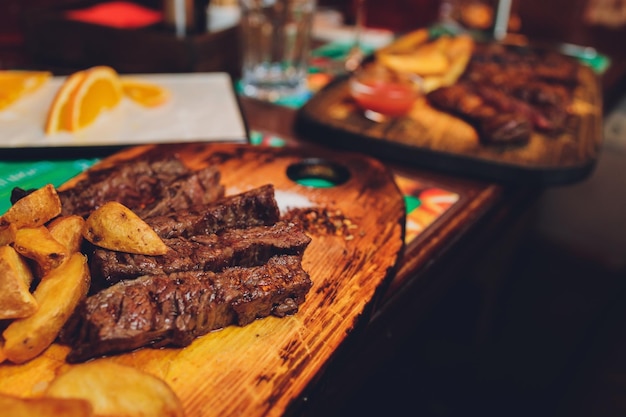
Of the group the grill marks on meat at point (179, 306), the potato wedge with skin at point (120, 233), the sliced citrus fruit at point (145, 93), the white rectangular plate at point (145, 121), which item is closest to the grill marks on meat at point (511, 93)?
the white rectangular plate at point (145, 121)

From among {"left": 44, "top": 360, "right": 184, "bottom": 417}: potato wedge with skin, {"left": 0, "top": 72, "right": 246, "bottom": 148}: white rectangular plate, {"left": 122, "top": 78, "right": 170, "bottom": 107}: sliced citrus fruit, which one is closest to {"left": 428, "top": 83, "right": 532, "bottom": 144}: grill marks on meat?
{"left": 0, "top": 72, "right": 246, "bottom": 148}: white rectangular plate

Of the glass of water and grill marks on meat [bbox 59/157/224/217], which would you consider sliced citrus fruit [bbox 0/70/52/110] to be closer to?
grill marks on meat [bbox 59/157/224/217]

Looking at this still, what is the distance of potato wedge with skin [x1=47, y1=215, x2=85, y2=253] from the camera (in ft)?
5.18

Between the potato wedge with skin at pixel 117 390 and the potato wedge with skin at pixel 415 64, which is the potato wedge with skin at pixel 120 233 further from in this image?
the potato wedge with skin at pixel 415 64

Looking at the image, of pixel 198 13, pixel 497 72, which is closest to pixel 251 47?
pixel 198 13

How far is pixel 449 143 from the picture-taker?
2717mm

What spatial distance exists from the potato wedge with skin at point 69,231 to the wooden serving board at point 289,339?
0.31 m

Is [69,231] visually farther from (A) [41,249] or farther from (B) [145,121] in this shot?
(B) [145,121]

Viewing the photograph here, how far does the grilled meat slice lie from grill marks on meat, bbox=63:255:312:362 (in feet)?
0.83

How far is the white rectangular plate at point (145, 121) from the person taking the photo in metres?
2.49

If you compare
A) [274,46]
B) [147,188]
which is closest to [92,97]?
[147,188]

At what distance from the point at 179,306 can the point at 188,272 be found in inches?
4.9

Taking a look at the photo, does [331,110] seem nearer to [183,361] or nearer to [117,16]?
[117,16]

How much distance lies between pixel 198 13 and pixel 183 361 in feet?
9.04
